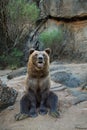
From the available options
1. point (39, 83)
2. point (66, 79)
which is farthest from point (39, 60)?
point (66, 79)

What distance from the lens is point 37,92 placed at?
25.8ft

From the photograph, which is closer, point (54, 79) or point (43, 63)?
point (43, 63)

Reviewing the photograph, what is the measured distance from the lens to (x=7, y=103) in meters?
8.33

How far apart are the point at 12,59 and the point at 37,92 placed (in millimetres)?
9353

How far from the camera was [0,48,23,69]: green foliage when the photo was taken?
17.0 m

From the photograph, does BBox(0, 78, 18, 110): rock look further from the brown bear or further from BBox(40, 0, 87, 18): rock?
BBox(40, 0, 87, 18): rock

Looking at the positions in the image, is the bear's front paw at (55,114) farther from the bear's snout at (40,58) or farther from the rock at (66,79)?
the rock at (66,79)

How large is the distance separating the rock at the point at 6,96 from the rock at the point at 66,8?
9663mm

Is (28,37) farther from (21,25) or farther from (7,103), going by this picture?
(7,103)

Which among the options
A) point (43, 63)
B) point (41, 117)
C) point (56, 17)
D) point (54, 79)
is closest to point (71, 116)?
point (41, 117)

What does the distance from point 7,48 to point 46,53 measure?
33.5 ft

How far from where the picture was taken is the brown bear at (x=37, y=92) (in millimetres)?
7691

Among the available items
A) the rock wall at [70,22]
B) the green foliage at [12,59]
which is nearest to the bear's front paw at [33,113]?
the green foliage at [12,59]

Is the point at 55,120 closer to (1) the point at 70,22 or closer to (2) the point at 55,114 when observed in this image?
(2) the point at 55,114
